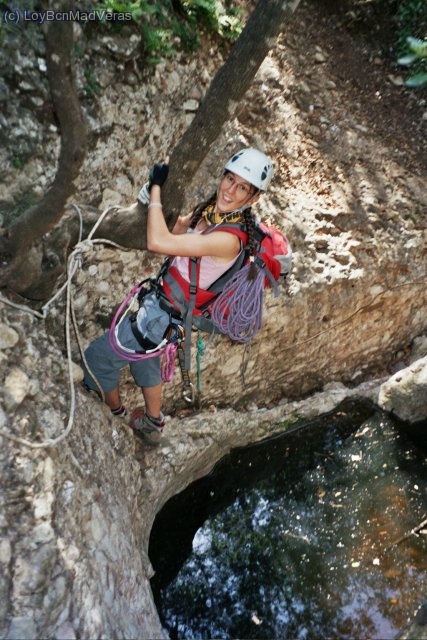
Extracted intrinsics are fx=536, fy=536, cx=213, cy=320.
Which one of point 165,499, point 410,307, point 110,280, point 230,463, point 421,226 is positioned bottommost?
point 165,499

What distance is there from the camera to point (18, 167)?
4984 millimetres

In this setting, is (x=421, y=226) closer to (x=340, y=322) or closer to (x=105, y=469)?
(x=340, y=322)

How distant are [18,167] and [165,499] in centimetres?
359

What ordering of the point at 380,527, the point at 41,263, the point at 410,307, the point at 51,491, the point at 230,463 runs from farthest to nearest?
the point at 410,307, the point at 230,463, the point at 380,527, the point at 41,263, the point at 51,491

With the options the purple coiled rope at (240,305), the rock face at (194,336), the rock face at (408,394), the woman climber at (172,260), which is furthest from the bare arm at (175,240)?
the rock face at (408,394)

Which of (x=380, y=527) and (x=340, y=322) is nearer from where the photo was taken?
(x=380, y=527)

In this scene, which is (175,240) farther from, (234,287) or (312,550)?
(312,550)

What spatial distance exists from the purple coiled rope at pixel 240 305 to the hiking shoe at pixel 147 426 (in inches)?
48.6

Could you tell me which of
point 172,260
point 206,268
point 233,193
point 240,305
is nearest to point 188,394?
point 240,305

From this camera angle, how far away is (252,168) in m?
3.87

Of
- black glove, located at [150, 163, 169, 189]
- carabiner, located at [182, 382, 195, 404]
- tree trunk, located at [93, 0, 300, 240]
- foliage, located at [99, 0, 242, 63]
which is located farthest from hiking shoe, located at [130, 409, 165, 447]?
foliage, located at [99, 0, 242, 63]

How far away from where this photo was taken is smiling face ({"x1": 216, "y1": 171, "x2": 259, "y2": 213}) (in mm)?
3945

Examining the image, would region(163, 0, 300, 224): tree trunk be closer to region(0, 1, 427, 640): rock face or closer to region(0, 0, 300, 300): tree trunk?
region(0, 0, 300, 300): tree trunk

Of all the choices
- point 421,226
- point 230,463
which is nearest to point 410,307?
point 421,226
